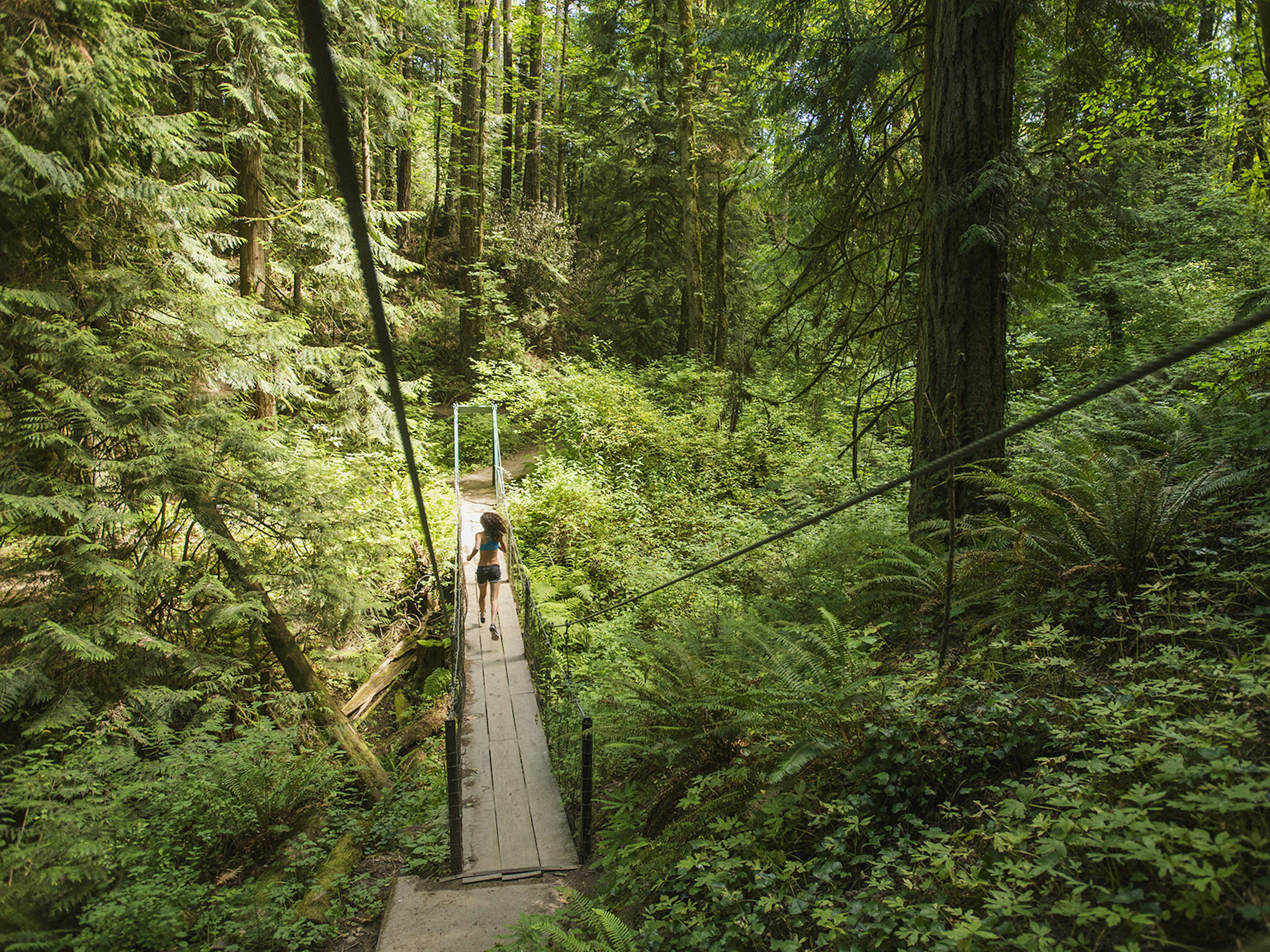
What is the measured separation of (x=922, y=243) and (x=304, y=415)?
8694 millimetres

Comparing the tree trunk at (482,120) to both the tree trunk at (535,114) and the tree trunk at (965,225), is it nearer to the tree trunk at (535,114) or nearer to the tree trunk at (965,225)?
the tree trunk at (535,114)

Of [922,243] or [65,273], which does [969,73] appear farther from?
[65,273]

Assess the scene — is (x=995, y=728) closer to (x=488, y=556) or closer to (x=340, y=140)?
(x=340, y=140)

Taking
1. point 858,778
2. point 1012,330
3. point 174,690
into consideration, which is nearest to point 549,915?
point 858,778

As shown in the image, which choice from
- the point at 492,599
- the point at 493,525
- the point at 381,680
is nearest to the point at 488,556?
the point at 493,525

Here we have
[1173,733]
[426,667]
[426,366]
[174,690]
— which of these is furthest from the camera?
[426,366]

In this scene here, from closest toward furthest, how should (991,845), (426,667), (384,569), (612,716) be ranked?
(991,845) → (612,716) → (384,569) → (426,667)

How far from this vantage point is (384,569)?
8164 mm

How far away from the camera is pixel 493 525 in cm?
736

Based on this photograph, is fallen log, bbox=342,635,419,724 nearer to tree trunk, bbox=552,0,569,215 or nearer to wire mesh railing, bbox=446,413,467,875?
wire mesh railing, bbox=446,413,467,875

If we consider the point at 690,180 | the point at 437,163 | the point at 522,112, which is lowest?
the point at 690,180

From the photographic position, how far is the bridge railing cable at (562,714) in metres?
4.10

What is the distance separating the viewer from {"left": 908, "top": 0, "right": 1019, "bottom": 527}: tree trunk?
437cm

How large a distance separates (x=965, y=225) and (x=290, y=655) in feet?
24.4
